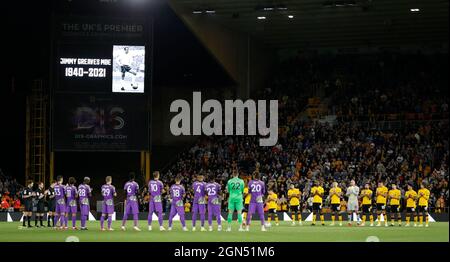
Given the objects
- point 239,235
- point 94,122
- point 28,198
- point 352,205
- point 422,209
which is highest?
point 94,122

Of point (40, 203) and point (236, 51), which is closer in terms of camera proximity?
point (40, 203)

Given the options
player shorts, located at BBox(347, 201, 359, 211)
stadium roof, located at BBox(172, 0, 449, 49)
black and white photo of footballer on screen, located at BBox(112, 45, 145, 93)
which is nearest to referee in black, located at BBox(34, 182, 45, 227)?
black and white photo of footballer on screen, located at BBox(112, 45, 145, 93)

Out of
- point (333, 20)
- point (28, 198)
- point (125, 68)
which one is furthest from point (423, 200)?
point (28, 198)

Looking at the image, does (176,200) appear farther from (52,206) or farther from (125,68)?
(125,68)

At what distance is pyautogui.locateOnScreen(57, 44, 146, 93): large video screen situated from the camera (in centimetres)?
3788

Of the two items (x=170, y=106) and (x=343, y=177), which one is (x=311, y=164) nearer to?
(x=343, y=177)

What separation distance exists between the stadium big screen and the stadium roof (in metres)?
5.67

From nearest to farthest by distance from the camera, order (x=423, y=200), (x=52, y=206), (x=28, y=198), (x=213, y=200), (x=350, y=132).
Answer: (x=213, y=200), (x=52, y=206), (x=28, y=198), (x=423, y=200), (x=350, y=132)

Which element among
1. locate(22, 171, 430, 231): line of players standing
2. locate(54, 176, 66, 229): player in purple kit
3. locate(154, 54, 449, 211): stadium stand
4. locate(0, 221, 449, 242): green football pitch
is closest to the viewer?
locate(0, 221, 449, 242): green football pitch

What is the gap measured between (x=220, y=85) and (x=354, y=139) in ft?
28.0

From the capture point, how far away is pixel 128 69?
38125 mm

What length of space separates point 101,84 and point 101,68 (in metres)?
0.70

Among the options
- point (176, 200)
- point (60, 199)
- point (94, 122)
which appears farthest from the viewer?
point (94, 122)

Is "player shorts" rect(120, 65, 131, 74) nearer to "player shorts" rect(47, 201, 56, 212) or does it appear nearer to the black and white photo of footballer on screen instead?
the black and white photo of footballer on screen
